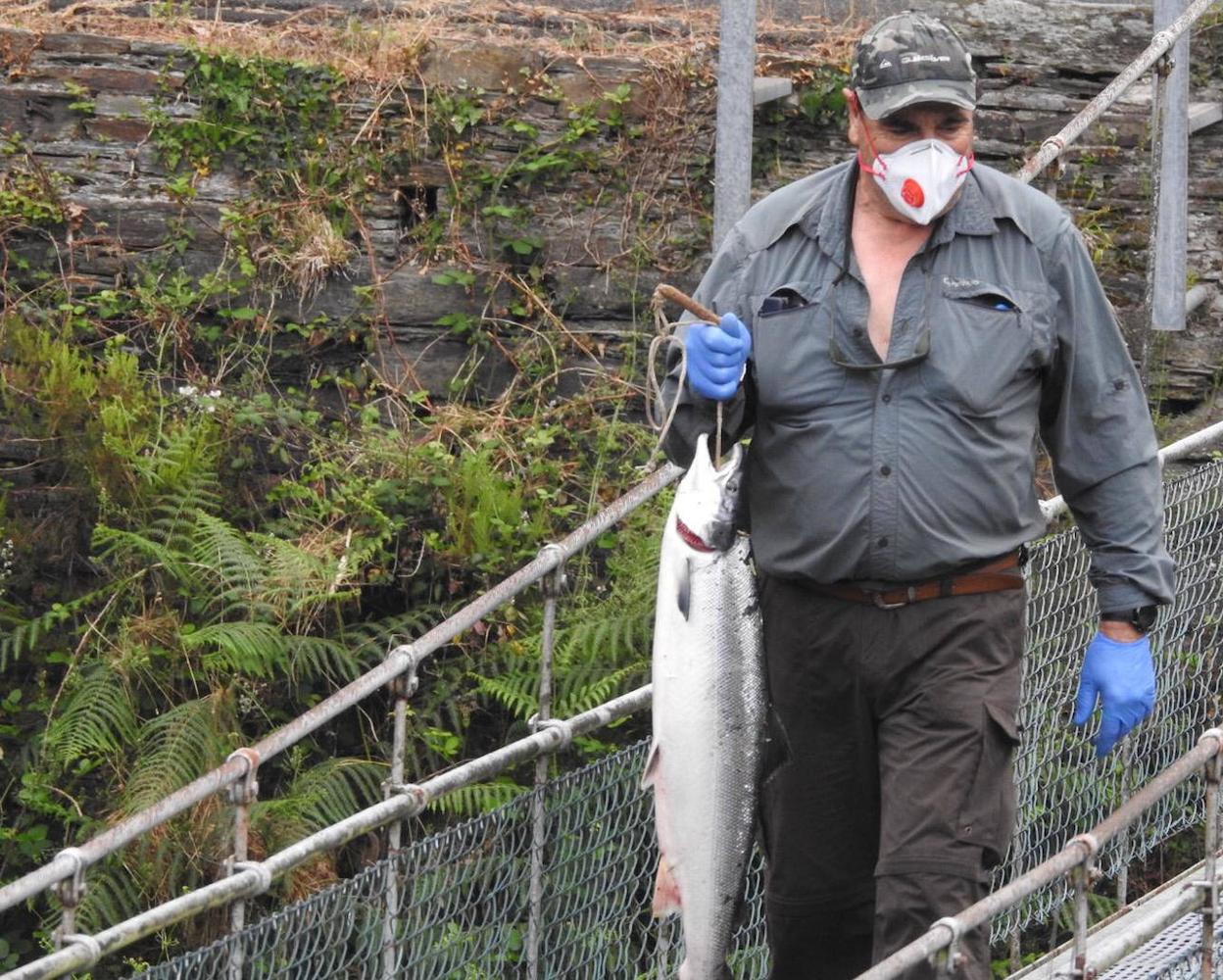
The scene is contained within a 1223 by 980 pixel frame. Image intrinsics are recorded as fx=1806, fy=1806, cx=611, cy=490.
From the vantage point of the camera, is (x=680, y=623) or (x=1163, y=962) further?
(x=1163, y=962)

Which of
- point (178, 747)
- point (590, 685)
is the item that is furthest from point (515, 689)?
point (178, 747)

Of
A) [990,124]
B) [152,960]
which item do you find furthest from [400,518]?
[990,124]

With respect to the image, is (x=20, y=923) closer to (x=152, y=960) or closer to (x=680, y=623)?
(x=152, y=960)

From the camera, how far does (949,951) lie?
2.92 metres

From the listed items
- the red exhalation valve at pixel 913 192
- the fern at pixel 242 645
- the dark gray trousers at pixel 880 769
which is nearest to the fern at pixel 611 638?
the fern at pixel 242 645

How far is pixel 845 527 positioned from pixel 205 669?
3192mm

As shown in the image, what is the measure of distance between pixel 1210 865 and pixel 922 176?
1.54 metres

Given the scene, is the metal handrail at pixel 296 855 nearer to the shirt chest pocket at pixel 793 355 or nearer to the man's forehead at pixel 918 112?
the shirt chest pocket at pixel 793 355

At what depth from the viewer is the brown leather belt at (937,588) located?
363cm

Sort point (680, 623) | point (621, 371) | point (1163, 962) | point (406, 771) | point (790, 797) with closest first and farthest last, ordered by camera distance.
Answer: point (680, 623), point (790, 797), point (1163, 962), point (406, 771), point (621, 371)

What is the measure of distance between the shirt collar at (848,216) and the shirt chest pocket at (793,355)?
129 millimetres

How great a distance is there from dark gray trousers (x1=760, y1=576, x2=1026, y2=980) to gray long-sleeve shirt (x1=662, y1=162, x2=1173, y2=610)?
0.41 ft

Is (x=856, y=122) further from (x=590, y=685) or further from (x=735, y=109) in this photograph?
(x=590, y=685)

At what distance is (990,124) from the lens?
24.5 ft
